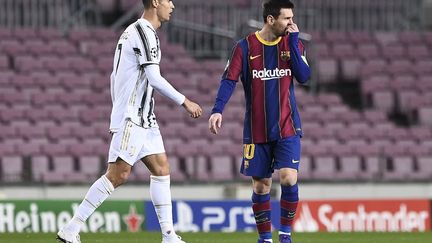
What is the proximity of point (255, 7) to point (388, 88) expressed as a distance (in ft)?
12.3

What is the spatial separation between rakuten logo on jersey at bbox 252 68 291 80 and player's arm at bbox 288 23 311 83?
81mm

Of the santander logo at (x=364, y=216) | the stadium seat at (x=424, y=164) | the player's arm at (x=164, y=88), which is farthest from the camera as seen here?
the stadium seat at (x=424, y=164)

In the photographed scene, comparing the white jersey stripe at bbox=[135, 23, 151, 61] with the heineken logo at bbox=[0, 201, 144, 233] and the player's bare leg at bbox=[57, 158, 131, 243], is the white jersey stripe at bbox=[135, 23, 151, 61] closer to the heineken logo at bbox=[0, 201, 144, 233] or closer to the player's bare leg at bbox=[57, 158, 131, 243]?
the player's bare leg at bbox=[57, 158, 131, 243]

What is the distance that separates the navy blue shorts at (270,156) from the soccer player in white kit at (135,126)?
2.52 feet

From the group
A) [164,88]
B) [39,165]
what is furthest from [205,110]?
[164,88]

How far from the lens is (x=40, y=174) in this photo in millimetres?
22156

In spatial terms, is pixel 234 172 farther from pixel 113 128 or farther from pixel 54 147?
pixel 113 128

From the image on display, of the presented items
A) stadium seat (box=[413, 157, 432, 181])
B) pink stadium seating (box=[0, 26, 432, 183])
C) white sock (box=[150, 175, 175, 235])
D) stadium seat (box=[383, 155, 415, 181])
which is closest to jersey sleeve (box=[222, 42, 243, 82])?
white sock (box=[150, 175, 175, 235])

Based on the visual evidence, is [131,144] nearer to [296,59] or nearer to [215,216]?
[296,59]

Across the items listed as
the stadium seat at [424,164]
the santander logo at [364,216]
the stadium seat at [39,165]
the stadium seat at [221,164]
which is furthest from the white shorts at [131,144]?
the stadium seat at [424,164]

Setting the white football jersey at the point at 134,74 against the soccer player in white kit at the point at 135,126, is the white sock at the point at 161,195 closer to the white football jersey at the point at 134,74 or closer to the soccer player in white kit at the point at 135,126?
the soccer player in white kit at the point at 135,126

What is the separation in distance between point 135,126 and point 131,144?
0.55ft

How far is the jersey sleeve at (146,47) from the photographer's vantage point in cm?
1102

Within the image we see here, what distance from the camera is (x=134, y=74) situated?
437 inches
